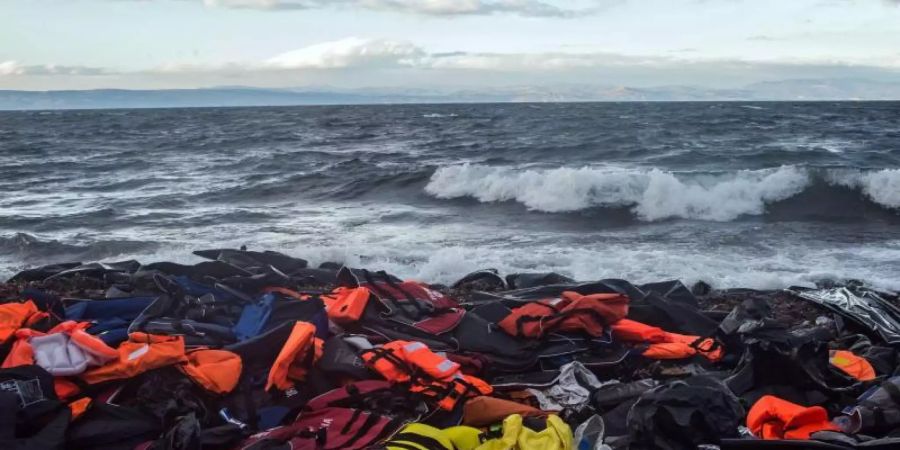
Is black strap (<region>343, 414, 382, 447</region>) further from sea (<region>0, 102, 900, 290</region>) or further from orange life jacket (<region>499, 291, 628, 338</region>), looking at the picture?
sea (<region>0, 102, 900, 290</region>)

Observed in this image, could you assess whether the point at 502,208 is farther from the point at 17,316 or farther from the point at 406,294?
the point at 17,316

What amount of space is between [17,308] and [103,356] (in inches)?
59.1

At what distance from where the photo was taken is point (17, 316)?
5.40m

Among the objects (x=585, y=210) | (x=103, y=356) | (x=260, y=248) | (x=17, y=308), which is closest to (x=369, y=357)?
(x=103, y=356)

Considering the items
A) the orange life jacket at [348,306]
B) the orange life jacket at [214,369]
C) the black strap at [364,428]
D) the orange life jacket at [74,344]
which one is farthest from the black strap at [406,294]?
the orange life jacket at [74,344]

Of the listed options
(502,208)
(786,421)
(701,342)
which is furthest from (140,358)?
(502,208)

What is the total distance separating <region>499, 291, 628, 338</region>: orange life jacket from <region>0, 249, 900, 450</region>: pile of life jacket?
0.04 feet

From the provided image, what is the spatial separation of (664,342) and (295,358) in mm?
2831

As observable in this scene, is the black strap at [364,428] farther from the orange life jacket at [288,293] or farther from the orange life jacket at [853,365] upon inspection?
the orange life jacket at [853,365]

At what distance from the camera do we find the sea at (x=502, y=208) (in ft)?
34.6

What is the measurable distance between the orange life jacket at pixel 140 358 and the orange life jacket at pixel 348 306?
133 cm

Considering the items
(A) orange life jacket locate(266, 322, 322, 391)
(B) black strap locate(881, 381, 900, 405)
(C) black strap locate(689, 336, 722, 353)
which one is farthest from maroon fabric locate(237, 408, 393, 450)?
(B) black strap locate(881, 381, 900, 405)

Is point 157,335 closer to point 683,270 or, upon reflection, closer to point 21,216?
point 683,270

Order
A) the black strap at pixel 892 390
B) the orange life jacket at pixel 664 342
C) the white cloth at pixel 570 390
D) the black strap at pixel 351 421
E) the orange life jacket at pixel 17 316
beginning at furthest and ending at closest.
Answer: the orange life jacket at pixel 664 342, the orange life jacket at pixel 17 316, the white cloth at pixel 570 390, the black strap at pixel 892 390, the black strap at pixel 351 421
